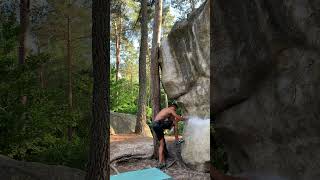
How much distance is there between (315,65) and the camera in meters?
1.57

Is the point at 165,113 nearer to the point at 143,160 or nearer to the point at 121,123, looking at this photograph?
the point at 143,160

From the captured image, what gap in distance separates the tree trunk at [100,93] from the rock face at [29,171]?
0.71 m

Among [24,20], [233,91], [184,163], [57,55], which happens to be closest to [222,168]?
[233,91]

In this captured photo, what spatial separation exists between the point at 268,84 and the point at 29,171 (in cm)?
407

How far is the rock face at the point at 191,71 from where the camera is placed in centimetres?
894

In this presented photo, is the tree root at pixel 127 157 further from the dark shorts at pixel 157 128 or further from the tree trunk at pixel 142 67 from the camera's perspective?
the tree trunk at pixel 142 67

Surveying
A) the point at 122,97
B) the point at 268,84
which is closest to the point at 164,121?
the point at 268,84

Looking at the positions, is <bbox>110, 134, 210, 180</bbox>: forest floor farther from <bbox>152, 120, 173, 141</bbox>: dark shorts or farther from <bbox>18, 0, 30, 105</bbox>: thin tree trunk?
<bbox>18, 0, 30, 105</bbox>: thin tree trunk

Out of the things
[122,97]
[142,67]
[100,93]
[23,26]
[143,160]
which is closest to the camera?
[100,93]

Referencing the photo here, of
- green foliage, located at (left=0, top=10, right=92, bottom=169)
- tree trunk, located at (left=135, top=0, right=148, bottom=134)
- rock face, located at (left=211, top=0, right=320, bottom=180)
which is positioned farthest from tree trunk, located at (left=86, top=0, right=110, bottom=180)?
tree trunk, located at (left=135, top=0, right=148, bottom=134)

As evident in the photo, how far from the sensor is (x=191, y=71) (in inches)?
378

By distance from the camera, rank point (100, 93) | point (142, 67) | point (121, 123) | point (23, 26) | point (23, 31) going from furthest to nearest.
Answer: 1. point (121, 123)
2. point (142, 67)
3. point (23, 26)
4. point (23, 31)
5. point (100, 93)

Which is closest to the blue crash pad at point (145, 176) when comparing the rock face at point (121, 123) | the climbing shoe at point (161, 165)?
the climbing shoe at point (161, 165)

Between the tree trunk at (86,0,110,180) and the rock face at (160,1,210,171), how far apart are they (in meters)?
4.15
